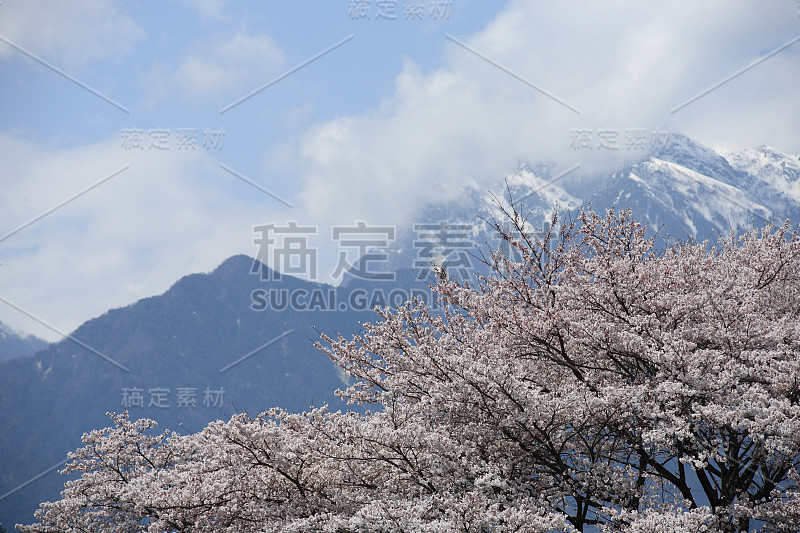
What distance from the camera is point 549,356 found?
9117mm

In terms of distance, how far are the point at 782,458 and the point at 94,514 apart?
34.4 ft

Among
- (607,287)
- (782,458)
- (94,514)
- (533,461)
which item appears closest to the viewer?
(782,458)

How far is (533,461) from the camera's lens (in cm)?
828

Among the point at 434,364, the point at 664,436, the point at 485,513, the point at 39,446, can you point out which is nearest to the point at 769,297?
the point at 664,436

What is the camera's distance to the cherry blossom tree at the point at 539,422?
286 inches

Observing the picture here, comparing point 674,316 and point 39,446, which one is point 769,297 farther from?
point 39,446

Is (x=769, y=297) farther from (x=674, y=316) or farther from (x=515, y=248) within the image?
(x=515, y=248)

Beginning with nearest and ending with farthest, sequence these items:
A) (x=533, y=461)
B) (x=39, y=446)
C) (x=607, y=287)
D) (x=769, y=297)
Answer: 1. (x=533, y=461)
2. (x=607, y=287)
3. (x=769, y=297)
4. (x=39, y=446)

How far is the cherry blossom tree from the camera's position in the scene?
7.25 meters

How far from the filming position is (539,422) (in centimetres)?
791

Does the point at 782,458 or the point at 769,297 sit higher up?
the point at 769,297

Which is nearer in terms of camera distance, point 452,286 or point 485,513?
point 485,513

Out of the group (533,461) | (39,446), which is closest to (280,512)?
(533,461)

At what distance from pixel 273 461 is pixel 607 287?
5.63 meters
